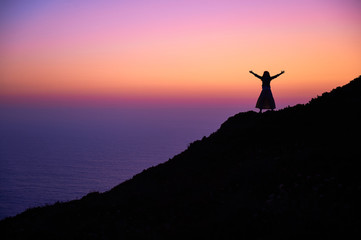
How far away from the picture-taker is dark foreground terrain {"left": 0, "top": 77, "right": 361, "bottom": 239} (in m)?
8.16

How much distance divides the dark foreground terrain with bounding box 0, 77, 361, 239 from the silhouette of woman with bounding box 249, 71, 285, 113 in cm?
162

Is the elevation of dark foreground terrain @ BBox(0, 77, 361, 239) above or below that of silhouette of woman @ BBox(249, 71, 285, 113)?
below

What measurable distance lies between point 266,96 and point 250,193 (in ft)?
38.3

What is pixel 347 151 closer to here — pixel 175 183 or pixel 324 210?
pixel 324 210

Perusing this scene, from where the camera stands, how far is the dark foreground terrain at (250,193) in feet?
26.8

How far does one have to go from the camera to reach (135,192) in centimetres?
1510

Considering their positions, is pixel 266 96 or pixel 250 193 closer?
pixel 250 193

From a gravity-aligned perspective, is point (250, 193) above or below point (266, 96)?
below

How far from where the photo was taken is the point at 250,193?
34.6ft

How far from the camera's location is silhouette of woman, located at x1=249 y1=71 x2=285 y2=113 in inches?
823

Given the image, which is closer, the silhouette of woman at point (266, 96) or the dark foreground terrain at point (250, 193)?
the dark foreground terrain at point (250, 193)

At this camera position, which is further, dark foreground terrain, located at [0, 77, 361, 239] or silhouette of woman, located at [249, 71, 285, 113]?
silhouette of woman, located at [249, 71, 285, 113]

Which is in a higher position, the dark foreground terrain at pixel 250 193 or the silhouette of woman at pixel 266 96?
the silhouette of woman at pixel 266 96

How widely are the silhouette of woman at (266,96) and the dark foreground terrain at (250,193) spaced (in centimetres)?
162
